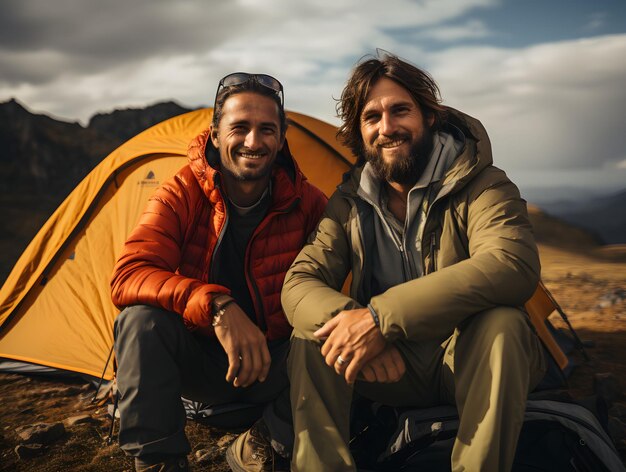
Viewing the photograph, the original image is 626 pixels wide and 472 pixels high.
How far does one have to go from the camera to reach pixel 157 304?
2.25m

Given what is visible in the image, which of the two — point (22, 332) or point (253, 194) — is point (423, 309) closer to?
point (253, 194)

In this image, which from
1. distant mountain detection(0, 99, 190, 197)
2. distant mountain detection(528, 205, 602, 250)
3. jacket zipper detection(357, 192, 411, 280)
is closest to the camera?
jacket zipper detection(357, 192, 411, 280)

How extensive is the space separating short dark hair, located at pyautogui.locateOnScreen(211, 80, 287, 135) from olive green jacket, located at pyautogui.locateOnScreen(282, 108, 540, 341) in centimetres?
58

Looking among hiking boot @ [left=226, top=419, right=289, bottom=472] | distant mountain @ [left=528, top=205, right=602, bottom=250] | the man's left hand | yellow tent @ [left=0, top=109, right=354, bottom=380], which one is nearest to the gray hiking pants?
hiking boot @ [left=226, top=419, right=289, bottom=472]

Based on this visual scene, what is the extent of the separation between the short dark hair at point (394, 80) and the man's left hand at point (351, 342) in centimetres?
132

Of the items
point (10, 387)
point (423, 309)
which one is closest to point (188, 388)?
point (423, 309)

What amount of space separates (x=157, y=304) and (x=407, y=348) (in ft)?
3.82

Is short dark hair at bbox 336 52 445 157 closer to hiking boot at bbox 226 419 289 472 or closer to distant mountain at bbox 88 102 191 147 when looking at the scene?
hiking boot at bbox 226 419 289 472

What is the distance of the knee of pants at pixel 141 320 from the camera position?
7.20 feet

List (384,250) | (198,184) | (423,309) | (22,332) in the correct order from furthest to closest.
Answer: (22,332), (198,184), (384,250), (423,309)

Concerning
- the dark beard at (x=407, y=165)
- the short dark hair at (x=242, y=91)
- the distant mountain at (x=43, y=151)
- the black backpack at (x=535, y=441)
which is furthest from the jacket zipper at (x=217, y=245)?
the distant mountain at (x=43, y=151)

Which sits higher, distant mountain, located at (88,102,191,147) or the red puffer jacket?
distant mountain, located at (88,102,191,147)

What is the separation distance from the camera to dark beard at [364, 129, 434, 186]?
2600mm

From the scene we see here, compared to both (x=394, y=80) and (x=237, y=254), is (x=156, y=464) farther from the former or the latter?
(x=394, y=80)
